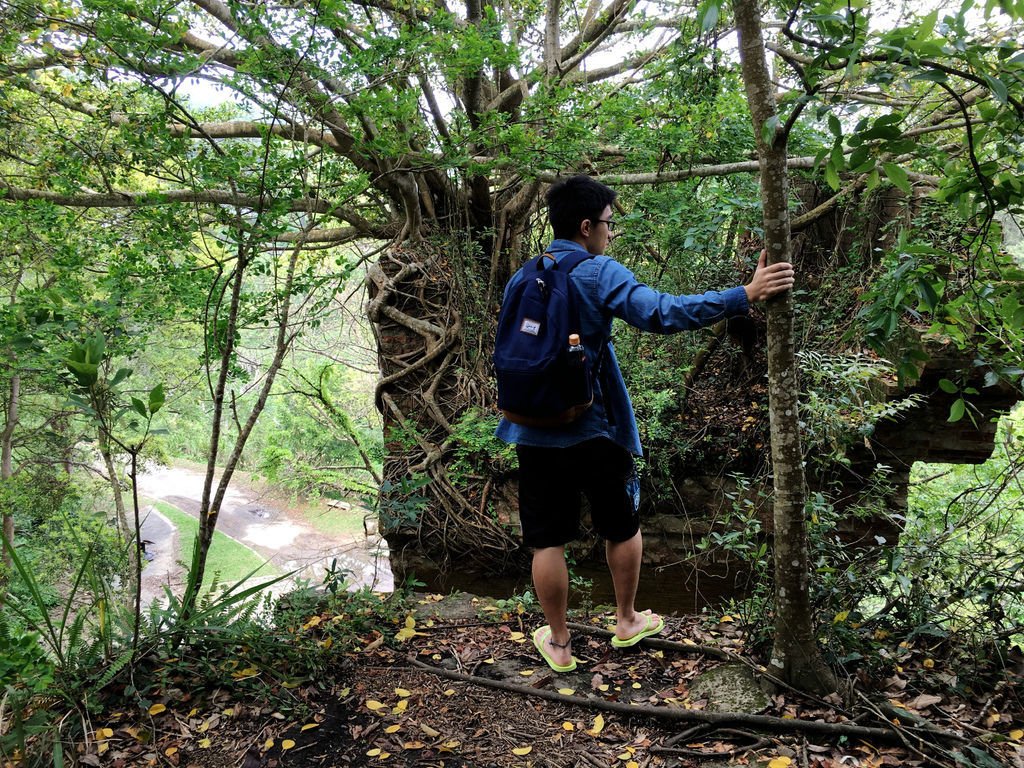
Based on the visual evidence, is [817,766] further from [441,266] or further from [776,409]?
[441,266]

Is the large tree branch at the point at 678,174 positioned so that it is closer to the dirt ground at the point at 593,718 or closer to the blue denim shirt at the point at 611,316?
the blue denim shirt at the point at 611,316

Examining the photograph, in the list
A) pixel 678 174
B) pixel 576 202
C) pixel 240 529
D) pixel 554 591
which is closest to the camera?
pixel 576 202

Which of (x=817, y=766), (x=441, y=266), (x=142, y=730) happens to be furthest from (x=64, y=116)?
(x=817, y=766)

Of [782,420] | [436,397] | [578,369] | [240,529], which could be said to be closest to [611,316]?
A: [578,369]

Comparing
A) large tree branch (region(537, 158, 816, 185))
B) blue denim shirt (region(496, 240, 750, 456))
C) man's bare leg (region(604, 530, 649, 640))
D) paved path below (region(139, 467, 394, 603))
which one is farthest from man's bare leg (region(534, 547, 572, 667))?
paved path below (region(139, 467, 394, 603))

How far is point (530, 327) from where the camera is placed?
2.20m

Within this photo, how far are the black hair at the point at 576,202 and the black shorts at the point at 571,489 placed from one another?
2.82 ft

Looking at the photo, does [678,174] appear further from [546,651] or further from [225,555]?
[225,555]

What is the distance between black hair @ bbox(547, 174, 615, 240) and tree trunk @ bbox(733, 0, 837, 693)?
61 cm

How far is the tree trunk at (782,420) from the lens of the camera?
191 cm

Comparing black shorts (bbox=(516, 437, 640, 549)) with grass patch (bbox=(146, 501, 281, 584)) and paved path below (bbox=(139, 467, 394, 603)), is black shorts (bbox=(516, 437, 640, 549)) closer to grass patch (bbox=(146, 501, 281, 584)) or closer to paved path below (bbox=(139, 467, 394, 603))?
paved path below (bbox=(139, 467, 394, 603))

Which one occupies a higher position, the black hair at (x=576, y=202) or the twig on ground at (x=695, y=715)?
the black hair at (x=576, y=202)

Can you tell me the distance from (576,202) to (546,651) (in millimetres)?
1906

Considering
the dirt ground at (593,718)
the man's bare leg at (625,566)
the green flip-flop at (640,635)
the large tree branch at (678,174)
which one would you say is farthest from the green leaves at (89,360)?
the large tree branch at (678,174)
